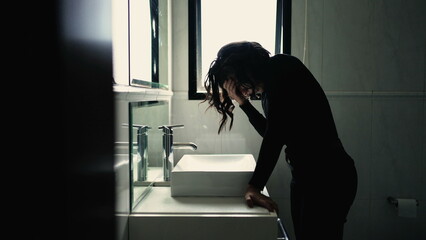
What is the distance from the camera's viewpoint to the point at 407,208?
202 centimetres

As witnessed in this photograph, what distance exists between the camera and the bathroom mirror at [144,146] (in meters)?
1.16

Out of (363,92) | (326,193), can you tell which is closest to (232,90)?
(326,193)

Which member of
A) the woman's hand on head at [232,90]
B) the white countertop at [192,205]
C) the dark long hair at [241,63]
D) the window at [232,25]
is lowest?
the white countertop at [192,205]

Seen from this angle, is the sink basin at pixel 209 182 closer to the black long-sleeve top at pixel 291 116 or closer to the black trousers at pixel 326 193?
the black long-sleeve top at pixel 291 116

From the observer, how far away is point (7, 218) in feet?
0.83

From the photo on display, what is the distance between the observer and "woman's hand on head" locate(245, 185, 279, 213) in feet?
3.91

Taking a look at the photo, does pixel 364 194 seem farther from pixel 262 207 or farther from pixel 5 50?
pixel 5 50

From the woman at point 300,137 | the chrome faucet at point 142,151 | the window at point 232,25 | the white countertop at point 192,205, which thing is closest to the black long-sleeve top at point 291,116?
Answer: the woman at point 300,137

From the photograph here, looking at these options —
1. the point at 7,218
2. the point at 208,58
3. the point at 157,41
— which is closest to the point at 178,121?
the point at 208,58

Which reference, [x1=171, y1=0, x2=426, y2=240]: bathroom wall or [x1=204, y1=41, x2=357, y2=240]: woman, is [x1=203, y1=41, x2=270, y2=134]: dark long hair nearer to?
[x1=204, y1=41, x2=357, y2=240]: woman

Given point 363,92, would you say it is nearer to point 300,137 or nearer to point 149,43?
point 300,137

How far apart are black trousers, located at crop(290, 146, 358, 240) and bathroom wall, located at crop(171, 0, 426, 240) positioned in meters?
0.81

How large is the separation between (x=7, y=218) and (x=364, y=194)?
7.22ft

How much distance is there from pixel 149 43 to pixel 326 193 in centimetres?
93
